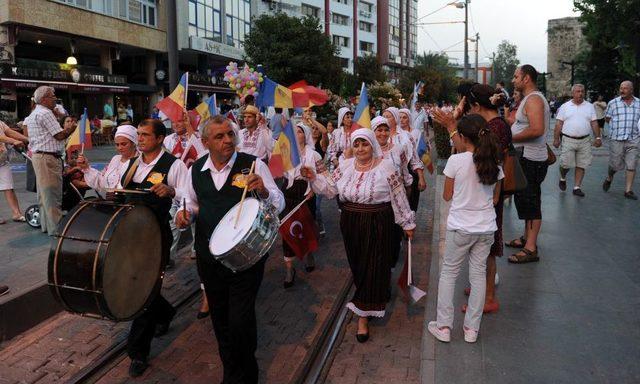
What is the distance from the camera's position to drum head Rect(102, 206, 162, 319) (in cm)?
360

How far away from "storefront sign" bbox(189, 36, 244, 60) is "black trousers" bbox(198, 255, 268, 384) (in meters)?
33.8

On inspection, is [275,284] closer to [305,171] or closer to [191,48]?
[305,171]

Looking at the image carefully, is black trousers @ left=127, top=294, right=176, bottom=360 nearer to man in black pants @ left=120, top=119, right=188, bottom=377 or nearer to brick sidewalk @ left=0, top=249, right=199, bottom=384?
man in black pants @ left=120, top=119, right=188, bottom=377

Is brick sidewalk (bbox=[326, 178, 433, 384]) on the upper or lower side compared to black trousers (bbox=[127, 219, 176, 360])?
lower

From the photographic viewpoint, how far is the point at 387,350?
4723 mm

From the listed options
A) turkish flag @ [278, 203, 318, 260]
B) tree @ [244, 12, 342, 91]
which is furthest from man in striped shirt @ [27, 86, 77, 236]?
tree @ [244, 12, 342, 91]

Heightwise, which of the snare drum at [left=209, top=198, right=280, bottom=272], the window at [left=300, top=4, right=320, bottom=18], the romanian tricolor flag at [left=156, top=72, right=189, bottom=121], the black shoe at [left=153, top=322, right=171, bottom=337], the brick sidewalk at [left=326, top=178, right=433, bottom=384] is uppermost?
the window at [left=300, top=4, right=320, bottom=18]

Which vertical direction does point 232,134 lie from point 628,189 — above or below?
above

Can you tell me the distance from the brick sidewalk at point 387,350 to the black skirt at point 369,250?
0.28 metres

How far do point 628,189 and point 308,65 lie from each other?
83.3 feet

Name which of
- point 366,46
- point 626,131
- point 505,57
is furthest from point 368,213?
point 505,57

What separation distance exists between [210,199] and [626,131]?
856 cm

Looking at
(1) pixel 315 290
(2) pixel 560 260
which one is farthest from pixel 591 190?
(1) pixel 315 290

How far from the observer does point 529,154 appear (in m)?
6.39
